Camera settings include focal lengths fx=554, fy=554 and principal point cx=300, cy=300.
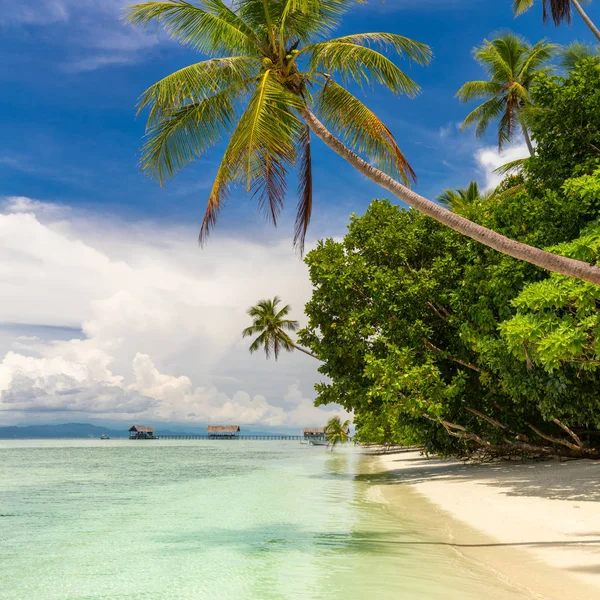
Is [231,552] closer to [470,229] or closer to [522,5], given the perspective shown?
[470,229]

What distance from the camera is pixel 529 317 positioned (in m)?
9.82

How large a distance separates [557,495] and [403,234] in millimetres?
9439

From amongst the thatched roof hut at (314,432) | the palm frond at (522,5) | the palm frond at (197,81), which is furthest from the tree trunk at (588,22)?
the thatched roof hut at (314,432)

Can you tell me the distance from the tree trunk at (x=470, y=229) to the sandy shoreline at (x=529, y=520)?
11.2 feet

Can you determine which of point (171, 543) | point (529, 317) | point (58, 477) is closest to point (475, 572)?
point (529, 317)

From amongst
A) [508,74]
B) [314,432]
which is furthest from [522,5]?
[314,432]

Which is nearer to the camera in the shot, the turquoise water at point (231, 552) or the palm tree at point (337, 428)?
the turquoise water at point (231, 552)

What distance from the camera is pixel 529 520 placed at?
9.90 meters

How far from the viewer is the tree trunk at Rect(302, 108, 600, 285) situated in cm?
635

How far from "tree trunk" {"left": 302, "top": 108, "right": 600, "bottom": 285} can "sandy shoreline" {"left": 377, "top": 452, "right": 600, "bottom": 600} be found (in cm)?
341

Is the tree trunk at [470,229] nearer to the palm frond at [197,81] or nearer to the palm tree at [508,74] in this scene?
the palm frond at [197,81]

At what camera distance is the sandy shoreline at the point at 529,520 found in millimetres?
6449

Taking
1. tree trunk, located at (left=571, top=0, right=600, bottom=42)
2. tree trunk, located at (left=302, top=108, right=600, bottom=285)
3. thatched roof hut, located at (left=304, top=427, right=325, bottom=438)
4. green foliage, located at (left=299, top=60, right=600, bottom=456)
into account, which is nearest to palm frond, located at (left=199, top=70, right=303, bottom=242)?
tree trunk, located at (left=302, top=108, right=600, bottom=285)

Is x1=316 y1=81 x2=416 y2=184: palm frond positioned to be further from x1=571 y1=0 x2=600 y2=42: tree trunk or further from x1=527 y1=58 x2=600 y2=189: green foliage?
x1=571 y1=0 x2=600 y2=42: tree trunk
